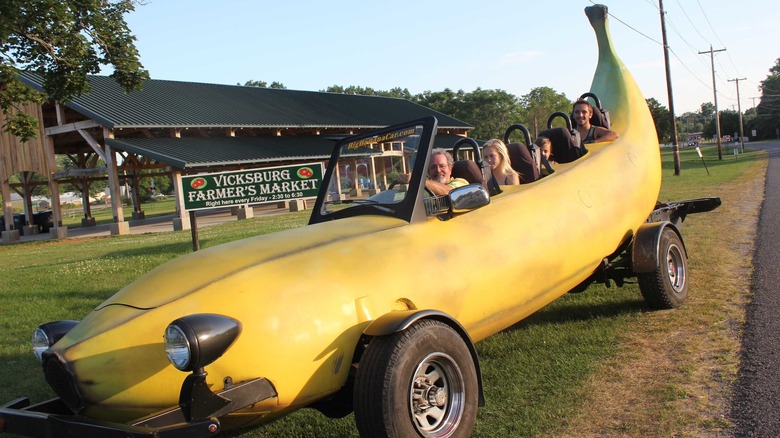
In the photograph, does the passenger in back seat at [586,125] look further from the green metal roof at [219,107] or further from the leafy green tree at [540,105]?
the leafy green tree at [540,105]

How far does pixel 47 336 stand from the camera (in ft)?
10.8

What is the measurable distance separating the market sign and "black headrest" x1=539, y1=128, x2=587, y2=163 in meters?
2.99

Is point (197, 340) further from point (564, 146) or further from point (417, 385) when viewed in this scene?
point (564, 146)

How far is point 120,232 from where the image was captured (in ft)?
82.2

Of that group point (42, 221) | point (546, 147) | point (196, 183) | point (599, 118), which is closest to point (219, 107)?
point (42, 221)

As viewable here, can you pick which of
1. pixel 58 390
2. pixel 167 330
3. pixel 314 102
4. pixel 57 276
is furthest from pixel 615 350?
pixel 314 102

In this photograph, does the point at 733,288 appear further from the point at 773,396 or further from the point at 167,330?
the point at 167,330

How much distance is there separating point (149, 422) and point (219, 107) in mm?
30889

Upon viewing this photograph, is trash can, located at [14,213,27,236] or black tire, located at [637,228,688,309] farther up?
trash can, located at [14,213,27,236]

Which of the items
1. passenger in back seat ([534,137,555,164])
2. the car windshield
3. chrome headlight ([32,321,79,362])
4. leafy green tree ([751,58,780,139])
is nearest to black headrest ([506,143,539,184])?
passenger in back seat ([534,137,555,164])

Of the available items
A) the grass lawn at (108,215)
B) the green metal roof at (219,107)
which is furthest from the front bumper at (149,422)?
the grass lawn at (108,215)

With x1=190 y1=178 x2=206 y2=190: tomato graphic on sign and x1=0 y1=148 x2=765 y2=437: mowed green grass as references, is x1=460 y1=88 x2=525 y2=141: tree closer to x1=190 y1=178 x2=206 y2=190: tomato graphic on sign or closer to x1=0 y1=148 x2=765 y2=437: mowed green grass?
x1=0 y1=148 x2=765 y2=437: mowed green grass

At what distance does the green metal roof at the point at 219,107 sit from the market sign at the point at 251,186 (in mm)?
18408

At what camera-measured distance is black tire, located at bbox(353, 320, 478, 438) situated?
2.98 metres
